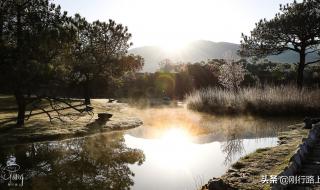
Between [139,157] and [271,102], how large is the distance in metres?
13.8

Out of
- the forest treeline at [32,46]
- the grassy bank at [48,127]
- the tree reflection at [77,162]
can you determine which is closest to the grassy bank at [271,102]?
the grassy bank at [48,127]

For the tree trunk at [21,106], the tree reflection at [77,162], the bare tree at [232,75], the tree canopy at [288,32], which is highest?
the tree canopy at [288,32]

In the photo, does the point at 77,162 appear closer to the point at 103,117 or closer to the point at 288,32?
the point at 103,117

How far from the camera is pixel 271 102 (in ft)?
78.4

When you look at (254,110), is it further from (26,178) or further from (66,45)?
(26,178)

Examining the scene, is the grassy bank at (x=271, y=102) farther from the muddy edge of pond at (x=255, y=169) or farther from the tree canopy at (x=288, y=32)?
the muddy edge of pond at (x=255, y=169)

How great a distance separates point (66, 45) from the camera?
1862 centimetres

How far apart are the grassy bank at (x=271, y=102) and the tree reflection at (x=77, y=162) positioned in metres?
11.6

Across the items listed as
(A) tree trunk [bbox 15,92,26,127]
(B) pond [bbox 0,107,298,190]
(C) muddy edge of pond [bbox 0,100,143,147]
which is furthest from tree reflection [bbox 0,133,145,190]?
(A) tree trunk [bbox 15,92,26,127]

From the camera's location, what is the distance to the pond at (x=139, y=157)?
9.74 meters

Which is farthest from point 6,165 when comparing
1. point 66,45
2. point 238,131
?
point 238,131

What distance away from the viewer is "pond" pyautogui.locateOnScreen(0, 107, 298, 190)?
974 centimetres

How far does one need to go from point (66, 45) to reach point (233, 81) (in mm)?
21609

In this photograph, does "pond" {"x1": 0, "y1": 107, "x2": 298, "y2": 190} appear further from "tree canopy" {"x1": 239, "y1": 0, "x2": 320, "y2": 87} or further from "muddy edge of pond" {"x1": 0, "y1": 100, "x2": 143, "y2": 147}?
"tree canopy" {"x1": 239, "y1": 0, "x2": 320, "y2": 87}
